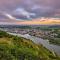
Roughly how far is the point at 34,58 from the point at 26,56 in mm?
883

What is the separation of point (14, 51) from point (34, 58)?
3.06m

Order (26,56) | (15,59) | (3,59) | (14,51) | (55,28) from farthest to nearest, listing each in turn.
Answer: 1. (55,28)
2. (14,51)
3. (26,56)
4. (15,59)
5. (3,59)

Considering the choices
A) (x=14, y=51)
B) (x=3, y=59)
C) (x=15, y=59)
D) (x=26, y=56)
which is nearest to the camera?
(x=3, y=59)

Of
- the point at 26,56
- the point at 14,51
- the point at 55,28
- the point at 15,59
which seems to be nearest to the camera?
the point at 15,59

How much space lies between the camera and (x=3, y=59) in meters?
17.4

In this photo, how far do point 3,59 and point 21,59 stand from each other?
265cm

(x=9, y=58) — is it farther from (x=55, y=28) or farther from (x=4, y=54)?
(x=55, y=28)

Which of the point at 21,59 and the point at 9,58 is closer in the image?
the point at 9,58

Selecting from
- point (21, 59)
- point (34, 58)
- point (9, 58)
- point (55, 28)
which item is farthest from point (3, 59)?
point (55, 28)

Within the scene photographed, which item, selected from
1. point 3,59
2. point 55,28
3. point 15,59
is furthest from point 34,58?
point 55,28

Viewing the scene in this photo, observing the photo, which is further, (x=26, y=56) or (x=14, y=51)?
(x=14, y=51)

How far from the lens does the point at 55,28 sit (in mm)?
108375

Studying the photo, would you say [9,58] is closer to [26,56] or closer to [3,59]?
[3,59]

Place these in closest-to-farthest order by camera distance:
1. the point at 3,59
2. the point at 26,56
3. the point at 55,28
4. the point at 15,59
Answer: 1. the point at 3,59
2. the point at 15,59
3. the point at 26,56
4. the point at 55,28
